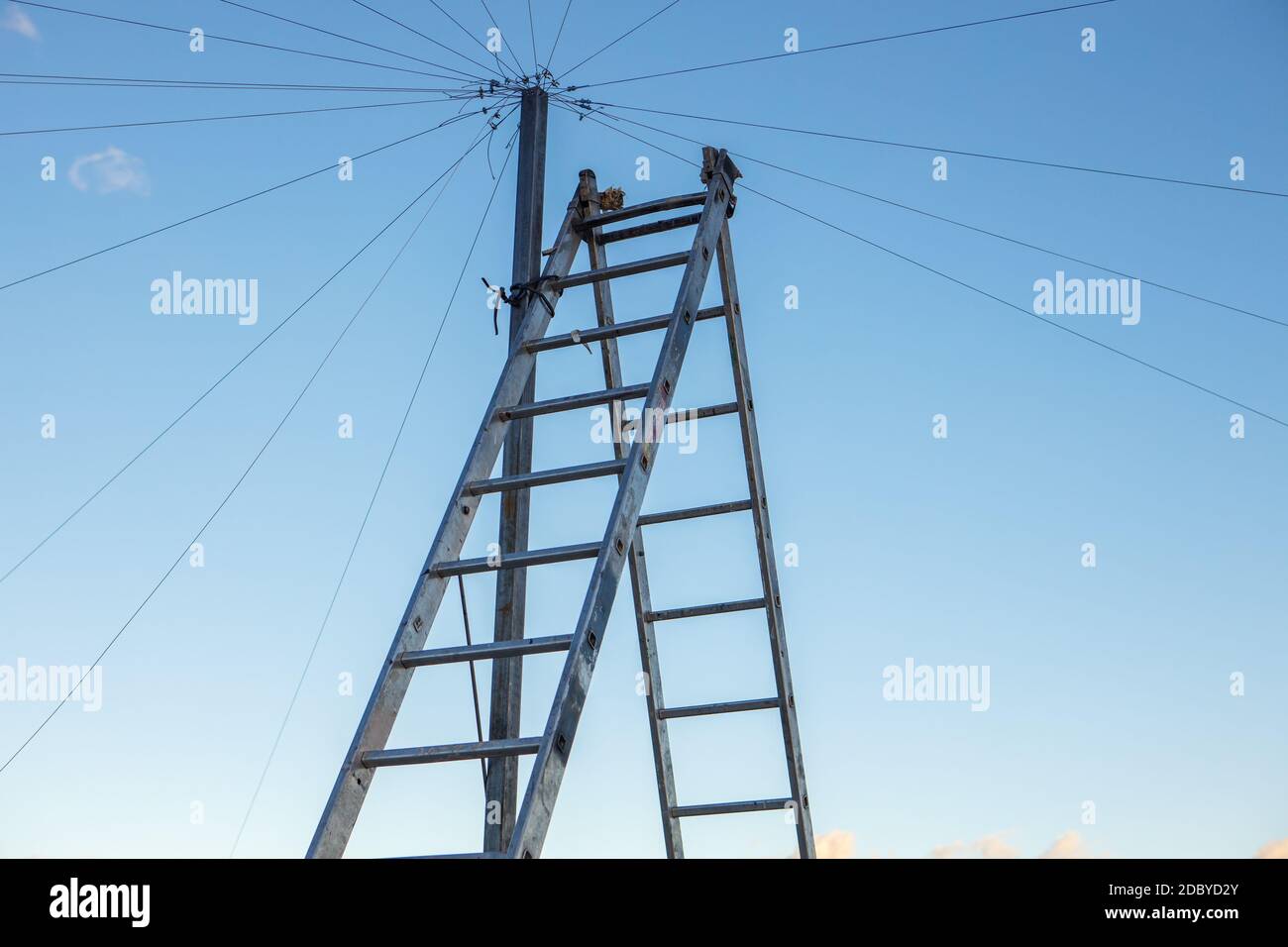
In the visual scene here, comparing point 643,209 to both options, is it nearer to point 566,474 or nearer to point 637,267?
point 637,267

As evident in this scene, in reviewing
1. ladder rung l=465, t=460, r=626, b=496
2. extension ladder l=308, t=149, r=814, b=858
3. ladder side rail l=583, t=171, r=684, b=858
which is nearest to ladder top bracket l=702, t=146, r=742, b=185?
extension ladder l=308, t=149, r=814, b=858

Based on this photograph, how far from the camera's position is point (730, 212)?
263 inches

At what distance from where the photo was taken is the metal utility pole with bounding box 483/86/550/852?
548cm

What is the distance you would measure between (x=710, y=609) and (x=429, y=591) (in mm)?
2179

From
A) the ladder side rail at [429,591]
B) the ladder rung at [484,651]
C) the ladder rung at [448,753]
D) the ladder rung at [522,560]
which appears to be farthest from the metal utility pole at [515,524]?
the ladder rung at [448,753]

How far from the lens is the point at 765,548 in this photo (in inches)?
264

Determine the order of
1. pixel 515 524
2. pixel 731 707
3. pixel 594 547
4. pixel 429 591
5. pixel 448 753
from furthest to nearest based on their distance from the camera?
pixel 731 707, pixel 515 524, pixel 429 591, pixel 594 547, pixel 448 753

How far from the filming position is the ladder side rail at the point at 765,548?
6488 mm

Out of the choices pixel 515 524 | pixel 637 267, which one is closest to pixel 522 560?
pixel 515 524

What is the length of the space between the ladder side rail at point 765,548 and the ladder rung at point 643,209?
10.2 inches

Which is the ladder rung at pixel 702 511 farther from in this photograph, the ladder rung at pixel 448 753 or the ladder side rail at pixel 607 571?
the ladder rung at pixel 448 753
